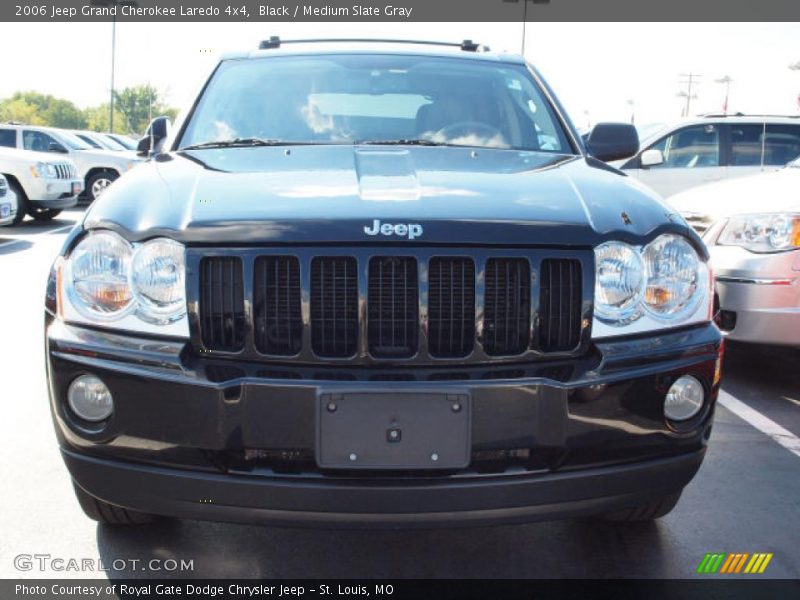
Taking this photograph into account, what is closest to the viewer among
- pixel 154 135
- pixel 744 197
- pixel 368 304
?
pixel 368 304

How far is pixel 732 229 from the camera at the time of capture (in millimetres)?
4988

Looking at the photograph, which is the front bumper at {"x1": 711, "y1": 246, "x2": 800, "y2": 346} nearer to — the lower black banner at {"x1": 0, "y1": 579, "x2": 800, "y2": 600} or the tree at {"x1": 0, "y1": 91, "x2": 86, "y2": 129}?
the lower black banner at {"x1": 0, "y1": 579, "x2": 800, "y2": 600}

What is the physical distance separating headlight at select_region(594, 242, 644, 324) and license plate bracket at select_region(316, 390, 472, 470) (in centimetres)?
51

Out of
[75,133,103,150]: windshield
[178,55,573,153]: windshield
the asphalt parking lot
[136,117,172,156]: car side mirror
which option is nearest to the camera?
the asphalt parking lot

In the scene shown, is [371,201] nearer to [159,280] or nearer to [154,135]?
[159,280]

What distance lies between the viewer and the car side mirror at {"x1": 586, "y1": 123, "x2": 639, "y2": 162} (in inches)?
157

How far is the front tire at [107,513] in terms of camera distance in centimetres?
283

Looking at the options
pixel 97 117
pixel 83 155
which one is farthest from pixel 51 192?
pixel 97 117

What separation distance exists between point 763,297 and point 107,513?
3.45m

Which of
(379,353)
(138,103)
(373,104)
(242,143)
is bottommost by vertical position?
(379,353)

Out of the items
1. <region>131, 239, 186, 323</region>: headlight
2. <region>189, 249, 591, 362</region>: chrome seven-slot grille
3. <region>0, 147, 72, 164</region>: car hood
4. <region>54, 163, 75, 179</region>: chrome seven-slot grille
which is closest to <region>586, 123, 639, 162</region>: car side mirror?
<region>189, 249, 591, 362</region>: chrome seven-slot grille

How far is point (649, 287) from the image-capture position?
2.55 metres

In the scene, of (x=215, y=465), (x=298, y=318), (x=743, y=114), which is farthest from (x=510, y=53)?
(x=743, y=114)

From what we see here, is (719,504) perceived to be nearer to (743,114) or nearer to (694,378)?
(694,378)
